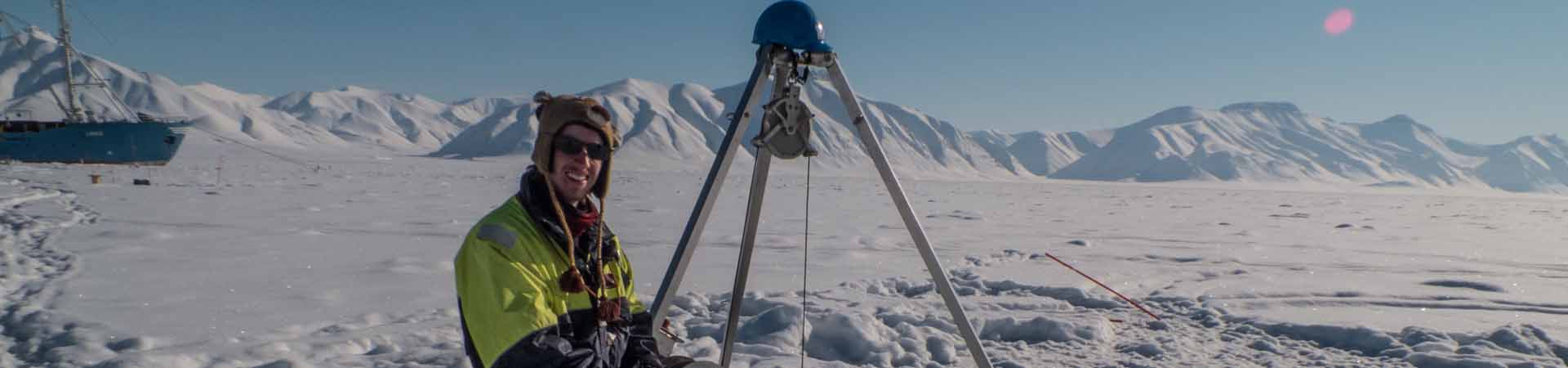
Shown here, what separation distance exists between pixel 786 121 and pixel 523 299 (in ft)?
4.00

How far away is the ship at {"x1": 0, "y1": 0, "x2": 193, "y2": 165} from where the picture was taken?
30.4m

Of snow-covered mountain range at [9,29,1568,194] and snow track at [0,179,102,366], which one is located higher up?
snow-covered mountain range at [9,29,1568,194]

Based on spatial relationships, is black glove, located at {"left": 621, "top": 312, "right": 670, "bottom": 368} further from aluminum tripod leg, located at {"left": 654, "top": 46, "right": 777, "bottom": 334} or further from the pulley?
the pulley

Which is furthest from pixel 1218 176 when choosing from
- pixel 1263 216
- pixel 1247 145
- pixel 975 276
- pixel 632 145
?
pixel 975 276

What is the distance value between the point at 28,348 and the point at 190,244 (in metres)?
4.50

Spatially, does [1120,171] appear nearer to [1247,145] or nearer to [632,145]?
[1247,145]

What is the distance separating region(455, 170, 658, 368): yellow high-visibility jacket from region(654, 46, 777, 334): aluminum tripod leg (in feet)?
→ 2.17

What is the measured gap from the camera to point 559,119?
75.7 inches

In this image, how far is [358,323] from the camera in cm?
471

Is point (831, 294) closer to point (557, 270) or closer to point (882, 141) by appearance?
point (557, 270)

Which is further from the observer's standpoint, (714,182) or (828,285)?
(828,285)

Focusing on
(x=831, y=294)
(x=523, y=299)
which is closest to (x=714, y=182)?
(x=523, y=299)

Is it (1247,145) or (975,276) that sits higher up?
(1247,145)

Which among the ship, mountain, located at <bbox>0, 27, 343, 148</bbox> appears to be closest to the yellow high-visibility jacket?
the ship
